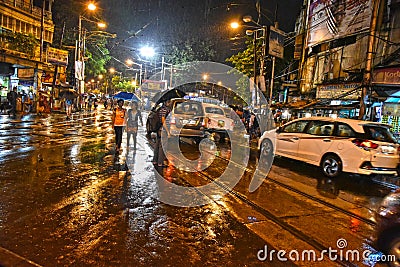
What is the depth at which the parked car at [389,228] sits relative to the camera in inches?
139

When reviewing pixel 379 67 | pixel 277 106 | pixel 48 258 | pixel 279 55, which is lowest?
pixel 48 258

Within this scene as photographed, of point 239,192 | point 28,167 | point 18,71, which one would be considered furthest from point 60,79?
point 239,192

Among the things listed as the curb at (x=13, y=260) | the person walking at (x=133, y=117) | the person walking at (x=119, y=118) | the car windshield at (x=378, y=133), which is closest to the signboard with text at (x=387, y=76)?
the car windshield at (x=378, y=133)

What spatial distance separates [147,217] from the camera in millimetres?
4801

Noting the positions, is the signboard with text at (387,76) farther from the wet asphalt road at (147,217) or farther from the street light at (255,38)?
the wet asphalt road at (147,217)

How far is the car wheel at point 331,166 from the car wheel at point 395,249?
5166 millimetres

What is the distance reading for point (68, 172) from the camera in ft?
24.0

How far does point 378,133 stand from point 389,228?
5.43m

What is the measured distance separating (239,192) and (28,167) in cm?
517

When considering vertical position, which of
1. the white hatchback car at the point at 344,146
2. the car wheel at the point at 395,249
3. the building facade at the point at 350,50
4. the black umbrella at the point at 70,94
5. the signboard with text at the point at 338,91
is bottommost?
the car wheel at the point at 395,249

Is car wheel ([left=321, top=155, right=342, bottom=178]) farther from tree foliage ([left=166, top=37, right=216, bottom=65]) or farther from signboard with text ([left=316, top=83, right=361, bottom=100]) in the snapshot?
tree foliage ([left=166, top=37, right=216, bottom=65])

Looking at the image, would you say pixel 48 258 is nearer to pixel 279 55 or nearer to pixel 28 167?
pixel 28 167

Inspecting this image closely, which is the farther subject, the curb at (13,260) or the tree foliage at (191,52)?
the tree foliage at (191,52)
